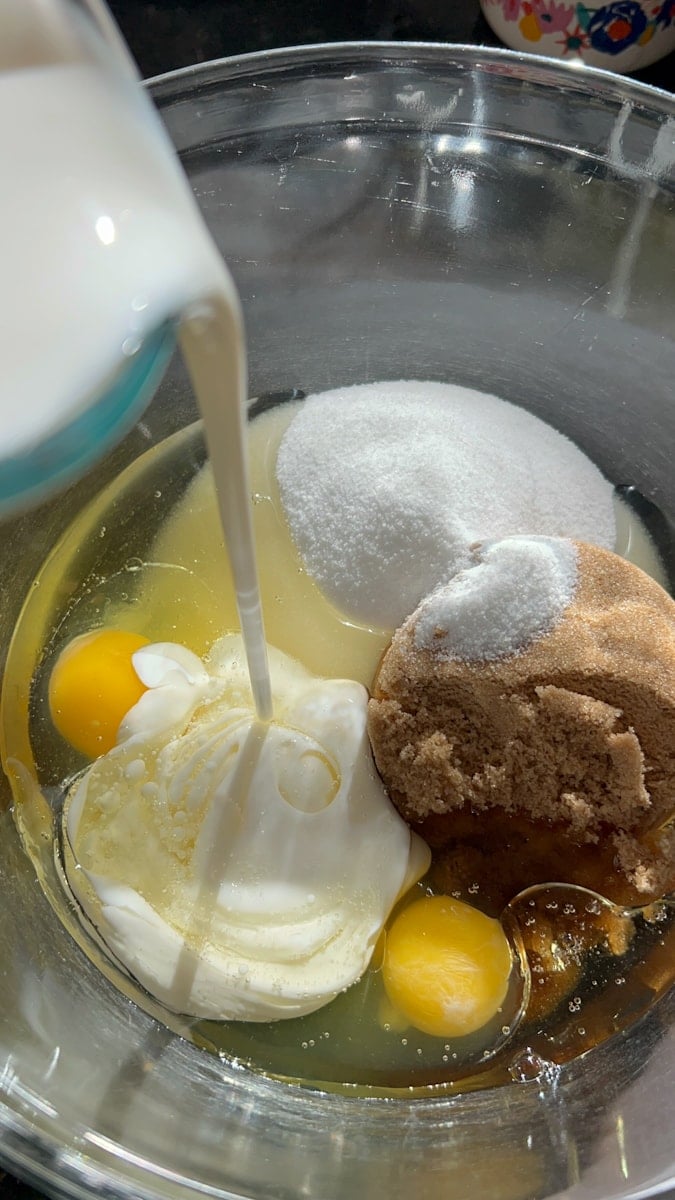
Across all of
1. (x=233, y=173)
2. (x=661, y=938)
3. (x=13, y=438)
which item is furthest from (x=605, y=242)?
(x=13, y=438)

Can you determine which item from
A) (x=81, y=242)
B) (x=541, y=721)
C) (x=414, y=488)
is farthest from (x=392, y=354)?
(x=81, y=242)

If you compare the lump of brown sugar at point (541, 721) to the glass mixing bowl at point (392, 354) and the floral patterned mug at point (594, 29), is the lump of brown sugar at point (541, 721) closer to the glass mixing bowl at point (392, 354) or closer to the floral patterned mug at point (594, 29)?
the glass mixing bowl at point (392, 354)

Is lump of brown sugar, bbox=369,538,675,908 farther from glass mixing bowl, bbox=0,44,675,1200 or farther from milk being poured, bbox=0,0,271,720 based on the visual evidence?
milk being poured, bbox=0,0,271,720

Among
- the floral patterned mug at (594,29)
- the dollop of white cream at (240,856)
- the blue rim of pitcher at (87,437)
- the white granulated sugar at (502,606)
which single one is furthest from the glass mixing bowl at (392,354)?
the blue rim of pitcher at (87,437)

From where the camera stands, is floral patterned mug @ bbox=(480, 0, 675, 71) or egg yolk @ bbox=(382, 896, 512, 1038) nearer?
egg yolk @ bbox=(382, 896, 512, 1038)

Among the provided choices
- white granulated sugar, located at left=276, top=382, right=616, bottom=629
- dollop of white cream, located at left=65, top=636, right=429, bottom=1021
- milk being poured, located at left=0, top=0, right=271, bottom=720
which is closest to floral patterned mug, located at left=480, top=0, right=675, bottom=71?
white granulated sugar, located at left=276, top=382, right=616, bottom=629

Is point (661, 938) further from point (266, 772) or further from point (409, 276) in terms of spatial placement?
point (409, 276)
